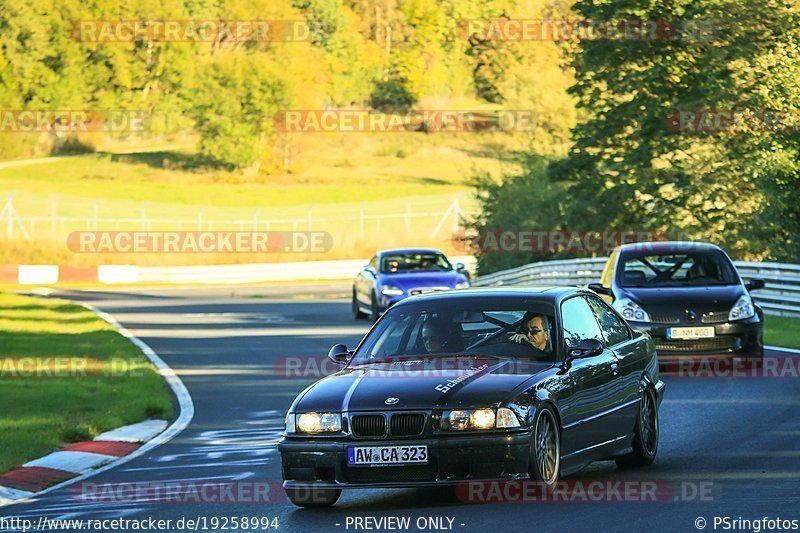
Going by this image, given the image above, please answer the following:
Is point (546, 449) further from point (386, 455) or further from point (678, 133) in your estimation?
point (678, 133)

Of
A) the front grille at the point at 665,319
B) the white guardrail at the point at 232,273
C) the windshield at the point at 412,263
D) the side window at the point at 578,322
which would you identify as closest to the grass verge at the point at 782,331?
the front grille at the point at 665,319

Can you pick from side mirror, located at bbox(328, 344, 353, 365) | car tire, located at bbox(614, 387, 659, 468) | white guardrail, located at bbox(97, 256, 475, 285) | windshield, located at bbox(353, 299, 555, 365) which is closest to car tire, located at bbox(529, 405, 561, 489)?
windshield, located at bbox(353, 299, 555, 365)

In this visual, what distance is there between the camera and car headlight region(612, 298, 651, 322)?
709 inches

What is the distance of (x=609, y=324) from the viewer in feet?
37.0

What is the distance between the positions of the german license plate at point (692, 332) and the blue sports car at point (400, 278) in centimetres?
1228

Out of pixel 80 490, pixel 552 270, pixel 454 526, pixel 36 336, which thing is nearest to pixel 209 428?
pixel 80 490

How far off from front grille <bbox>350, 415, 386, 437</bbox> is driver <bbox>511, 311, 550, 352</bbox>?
1536mm

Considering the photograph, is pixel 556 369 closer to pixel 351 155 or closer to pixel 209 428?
pixel 209 428

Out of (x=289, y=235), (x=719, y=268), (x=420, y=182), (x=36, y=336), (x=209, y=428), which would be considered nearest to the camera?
(x=209, y=428)

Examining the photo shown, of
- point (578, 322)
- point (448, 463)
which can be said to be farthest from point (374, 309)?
point (448, 463)

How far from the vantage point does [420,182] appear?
3986 inches

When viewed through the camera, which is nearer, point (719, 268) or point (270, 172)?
point (719, 268)

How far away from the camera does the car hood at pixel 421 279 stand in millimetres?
30703

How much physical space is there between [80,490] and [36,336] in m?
18.2
